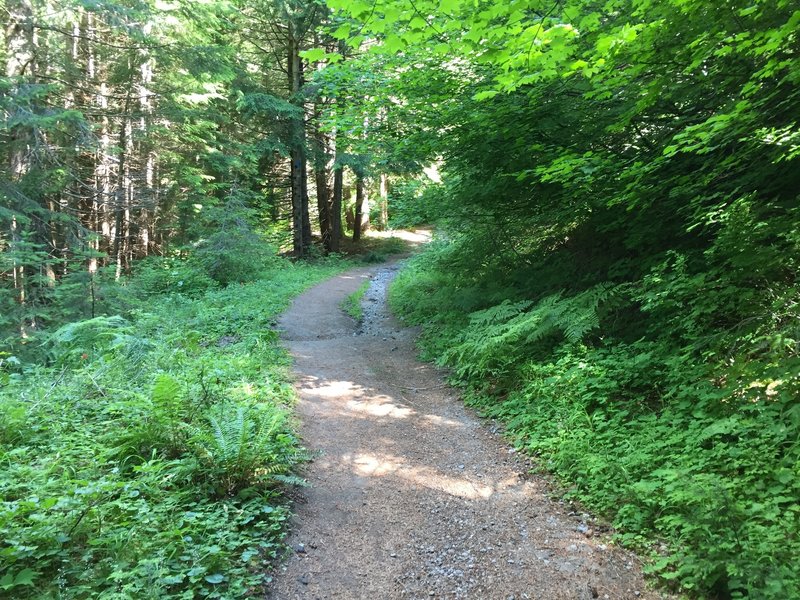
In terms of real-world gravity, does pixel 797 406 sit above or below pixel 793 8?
below

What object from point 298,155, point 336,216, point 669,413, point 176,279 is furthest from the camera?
point 336,216

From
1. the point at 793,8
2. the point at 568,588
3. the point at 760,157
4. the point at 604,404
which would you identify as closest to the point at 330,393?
the point at 604,404

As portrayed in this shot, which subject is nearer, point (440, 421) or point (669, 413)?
point (669, 413)

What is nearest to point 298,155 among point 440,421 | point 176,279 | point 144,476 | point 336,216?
point 336,216

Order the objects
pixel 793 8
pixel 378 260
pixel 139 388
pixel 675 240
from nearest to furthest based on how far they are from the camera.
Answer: pixel 793 8 → pixel 139 388 → pixel 675 240 → pixel 378 260

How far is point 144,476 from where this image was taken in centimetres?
374

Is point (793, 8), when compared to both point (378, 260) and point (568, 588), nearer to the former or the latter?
point (568, 588)

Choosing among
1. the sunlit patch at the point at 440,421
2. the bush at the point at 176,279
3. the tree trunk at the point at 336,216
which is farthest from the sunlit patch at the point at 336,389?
the tree trunk at the point at 336,216

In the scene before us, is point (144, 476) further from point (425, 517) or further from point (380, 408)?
point (380, 408)

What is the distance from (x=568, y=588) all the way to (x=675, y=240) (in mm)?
5018

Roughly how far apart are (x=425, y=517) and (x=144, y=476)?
2.44m

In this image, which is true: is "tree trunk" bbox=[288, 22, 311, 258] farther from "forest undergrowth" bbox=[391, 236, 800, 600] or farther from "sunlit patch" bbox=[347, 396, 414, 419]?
"sunlit patch" bbox=[347, 396, 414, 419]

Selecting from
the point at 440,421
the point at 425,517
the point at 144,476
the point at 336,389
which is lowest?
the point at 425,517

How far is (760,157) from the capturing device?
16.4ft
